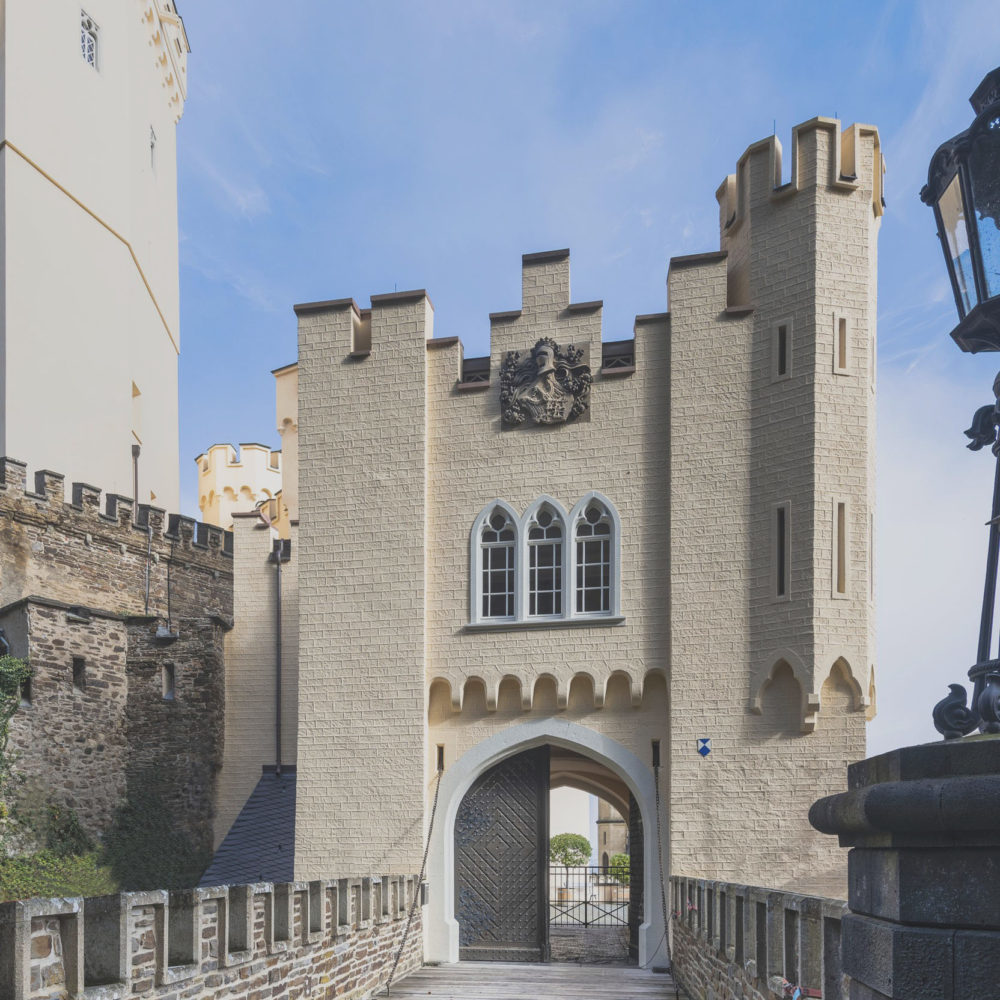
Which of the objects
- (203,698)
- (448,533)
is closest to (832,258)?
(448,533)

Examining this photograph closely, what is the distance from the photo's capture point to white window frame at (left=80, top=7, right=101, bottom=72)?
24266mm

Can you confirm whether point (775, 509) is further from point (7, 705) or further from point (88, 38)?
point (88, 38)

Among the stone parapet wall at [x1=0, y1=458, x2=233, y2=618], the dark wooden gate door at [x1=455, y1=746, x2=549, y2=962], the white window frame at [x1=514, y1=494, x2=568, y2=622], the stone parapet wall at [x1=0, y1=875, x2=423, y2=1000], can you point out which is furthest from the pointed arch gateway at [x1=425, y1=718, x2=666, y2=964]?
the stone parapet wall at [x1=0, y1=458, x2=233, y2=618]

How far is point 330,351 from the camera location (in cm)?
1591

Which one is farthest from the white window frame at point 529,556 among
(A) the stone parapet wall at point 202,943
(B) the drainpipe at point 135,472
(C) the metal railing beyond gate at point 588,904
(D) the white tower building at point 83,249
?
(B) the drainpipe at point 135,472

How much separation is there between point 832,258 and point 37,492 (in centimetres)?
1252

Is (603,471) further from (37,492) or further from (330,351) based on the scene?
(37,492)

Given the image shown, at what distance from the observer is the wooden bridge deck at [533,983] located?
11859 millimetres

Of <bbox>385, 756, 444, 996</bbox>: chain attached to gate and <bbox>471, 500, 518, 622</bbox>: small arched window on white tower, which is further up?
<bbox>471, 500, 518, 622</bbox>: small arched window on white tower

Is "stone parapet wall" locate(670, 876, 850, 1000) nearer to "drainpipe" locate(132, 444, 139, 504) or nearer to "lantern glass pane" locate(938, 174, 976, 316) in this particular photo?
"lantern glass pane" locate(938, 174, 976, 316)

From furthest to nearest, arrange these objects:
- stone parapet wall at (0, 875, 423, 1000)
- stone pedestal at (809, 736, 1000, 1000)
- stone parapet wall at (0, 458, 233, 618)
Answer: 1. stone parapet wall at (0, 458, 233, 618)
2. stone parapet wall at (0, 875, 423, 1000)
3. stone pedestal at (809, 736, 1000, 1000)

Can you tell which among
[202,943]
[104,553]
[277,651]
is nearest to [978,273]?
[202,943]

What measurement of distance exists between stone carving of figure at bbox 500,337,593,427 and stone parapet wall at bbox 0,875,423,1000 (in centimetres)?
576

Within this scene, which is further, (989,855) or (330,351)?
(330,351)
